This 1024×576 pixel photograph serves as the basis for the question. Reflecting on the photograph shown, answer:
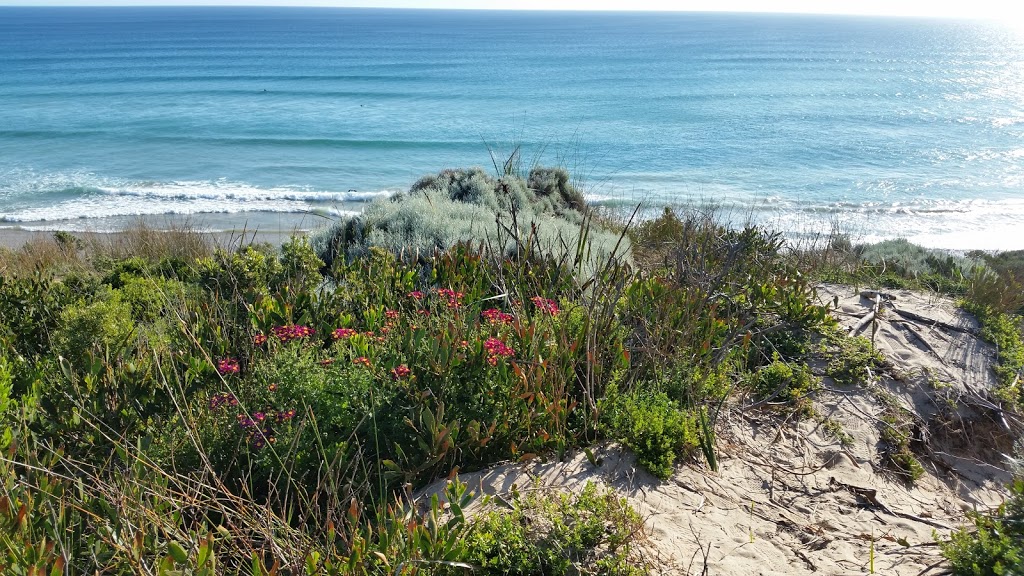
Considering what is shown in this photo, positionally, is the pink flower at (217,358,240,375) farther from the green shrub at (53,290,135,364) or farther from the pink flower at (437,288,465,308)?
the pink flower at (437,288,465,308)

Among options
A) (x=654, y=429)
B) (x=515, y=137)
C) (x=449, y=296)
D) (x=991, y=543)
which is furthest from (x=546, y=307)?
(x=515, y=137)

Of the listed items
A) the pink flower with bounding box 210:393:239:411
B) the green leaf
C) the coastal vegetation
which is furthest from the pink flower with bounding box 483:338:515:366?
the green leaf

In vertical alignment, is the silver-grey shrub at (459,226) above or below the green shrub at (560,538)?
above

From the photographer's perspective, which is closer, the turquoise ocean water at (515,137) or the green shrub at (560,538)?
the green shrub at (560,538)

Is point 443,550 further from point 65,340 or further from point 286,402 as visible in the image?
point 65,340

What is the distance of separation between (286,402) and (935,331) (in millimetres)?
4732

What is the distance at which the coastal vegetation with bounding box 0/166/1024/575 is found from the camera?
8.20ft

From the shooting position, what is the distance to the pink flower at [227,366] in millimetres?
3525

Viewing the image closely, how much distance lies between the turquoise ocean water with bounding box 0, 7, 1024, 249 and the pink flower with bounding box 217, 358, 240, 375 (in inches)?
151

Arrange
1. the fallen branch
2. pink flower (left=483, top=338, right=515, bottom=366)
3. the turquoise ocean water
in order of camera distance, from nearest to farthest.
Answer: pink flower (left=483, top=338, right=515, bottom=366), the fallen branch, the turquoise ocean water

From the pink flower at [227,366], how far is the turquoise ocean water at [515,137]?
384 centimetres

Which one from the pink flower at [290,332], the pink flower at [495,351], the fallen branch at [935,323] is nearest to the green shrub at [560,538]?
the pink flower at [495,351]

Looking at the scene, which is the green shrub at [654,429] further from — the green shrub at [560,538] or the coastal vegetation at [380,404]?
the green shrub at [560,538]

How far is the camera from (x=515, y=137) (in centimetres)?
2808
